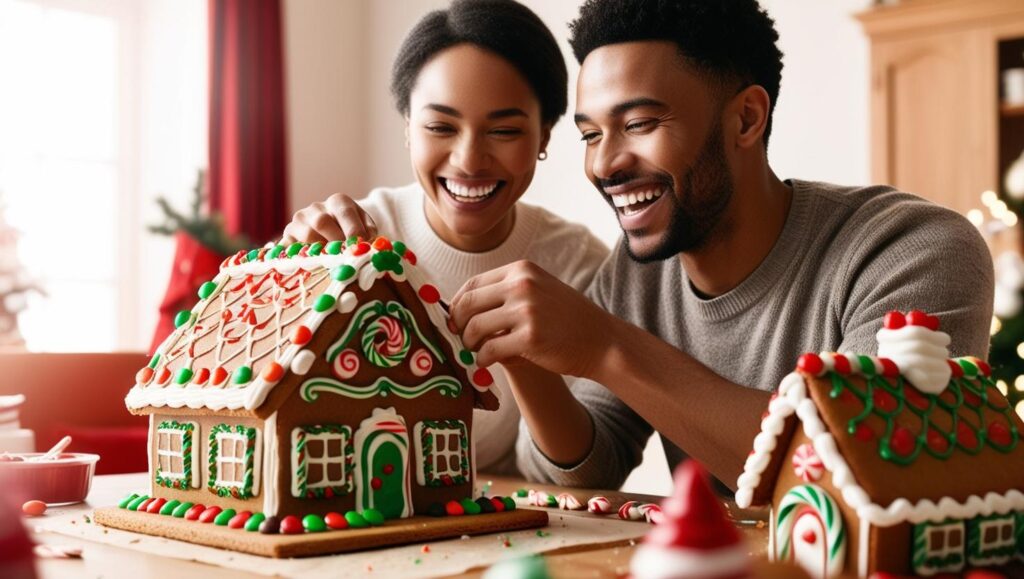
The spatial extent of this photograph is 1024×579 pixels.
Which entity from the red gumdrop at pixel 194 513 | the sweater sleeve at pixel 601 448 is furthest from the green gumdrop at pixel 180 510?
the sweater sleeve at pixel 601 448

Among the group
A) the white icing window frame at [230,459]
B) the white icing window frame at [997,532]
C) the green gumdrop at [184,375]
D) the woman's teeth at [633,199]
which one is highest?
the woman's teeth at [633,199]

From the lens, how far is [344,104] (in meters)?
6.01

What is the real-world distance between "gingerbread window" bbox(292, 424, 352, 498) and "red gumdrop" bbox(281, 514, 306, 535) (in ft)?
0.15

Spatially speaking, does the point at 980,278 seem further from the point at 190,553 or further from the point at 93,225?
the point at 93,225

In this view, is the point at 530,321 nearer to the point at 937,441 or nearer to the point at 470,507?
the point at 470,507

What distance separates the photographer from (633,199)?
176 centimetres

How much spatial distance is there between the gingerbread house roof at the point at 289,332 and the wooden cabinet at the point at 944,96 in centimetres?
307

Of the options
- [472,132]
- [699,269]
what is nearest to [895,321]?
[699,269]

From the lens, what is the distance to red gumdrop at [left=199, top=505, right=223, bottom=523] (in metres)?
1.36

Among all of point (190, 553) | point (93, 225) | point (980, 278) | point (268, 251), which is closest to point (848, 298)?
point (980, 278)

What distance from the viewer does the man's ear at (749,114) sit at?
181cm

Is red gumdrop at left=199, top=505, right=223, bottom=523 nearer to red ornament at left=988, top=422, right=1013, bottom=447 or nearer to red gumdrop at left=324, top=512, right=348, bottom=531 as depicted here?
red gumdrop at left=324, top=512, right=348, bottom=531

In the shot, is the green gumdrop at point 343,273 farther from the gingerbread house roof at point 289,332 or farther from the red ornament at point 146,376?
the red ornament at point 146,376

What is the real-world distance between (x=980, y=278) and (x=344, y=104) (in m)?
4.75
